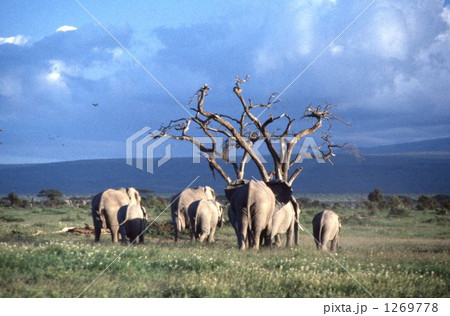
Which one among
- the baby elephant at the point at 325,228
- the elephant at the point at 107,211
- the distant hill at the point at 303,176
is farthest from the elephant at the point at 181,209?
the distant hill at the point at 303,176

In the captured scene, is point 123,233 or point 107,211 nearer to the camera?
point 123,233

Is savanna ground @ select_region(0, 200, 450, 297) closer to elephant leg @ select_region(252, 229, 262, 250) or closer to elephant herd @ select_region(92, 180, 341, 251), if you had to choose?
elephant leg @ select_region(252, 229, 262, 250)

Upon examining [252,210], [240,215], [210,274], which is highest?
[252,210]

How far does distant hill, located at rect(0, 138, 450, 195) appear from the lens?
293ft

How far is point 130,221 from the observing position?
18750 millimetres

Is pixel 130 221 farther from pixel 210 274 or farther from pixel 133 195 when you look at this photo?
pixel 210 274

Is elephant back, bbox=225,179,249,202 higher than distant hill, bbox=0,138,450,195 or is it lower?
lower

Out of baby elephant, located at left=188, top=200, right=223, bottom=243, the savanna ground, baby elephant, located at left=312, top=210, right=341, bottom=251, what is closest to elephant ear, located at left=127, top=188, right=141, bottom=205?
baby elephant, located at left=188, top=200, right=223, bottom=243

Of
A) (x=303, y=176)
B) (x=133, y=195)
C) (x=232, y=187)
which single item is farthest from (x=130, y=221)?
(x=303, y=176)

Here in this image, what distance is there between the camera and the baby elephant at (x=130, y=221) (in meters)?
18.7

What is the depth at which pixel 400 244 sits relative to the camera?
20938 millimetres

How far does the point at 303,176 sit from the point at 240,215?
9837cm
